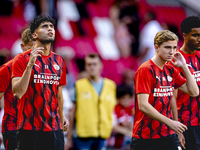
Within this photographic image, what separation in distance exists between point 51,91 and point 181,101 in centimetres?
203

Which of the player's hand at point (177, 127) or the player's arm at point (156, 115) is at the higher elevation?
the player's arm at point (156, 115)

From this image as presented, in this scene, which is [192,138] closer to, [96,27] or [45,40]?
[45,40]

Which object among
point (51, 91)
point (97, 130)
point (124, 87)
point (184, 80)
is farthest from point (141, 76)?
point (124, 87)

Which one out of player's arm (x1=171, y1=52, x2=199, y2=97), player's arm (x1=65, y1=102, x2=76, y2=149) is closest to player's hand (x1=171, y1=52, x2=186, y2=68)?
player's arm (x1=171, y1=52, x2=199, y2=97)

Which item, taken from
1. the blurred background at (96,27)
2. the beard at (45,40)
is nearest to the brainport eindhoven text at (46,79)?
the beard at (45,40)

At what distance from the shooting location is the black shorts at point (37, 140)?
16.0ft

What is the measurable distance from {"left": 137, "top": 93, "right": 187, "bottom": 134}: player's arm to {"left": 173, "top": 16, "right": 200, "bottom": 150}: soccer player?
0.96 metres

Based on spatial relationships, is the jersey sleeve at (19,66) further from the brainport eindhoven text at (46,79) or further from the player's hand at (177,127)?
the player's hand at (177,127)

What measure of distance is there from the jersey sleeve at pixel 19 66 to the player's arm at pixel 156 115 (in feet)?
5.11

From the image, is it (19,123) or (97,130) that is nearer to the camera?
(19,123)

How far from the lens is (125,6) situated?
47.7 feet

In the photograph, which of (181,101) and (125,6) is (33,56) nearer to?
(181,101)

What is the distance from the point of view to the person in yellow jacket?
7.64 metres

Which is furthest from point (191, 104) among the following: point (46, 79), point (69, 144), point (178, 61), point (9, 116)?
point (69, 144)
